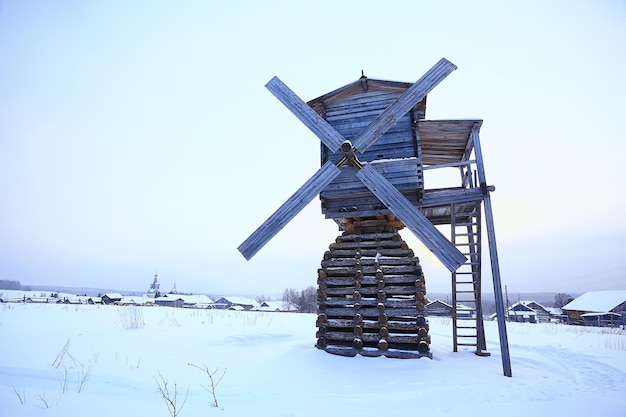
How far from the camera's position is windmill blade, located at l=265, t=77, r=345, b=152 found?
7.86m

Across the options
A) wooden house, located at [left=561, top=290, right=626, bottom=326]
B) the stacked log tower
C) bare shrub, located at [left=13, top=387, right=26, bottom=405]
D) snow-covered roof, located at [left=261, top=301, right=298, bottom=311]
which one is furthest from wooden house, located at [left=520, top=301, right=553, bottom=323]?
bare shrub, located at [left=13, top=387, right=26, bottom=405]

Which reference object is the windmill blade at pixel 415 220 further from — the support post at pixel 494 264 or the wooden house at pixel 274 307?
A: the wooden house at pixel 274 307

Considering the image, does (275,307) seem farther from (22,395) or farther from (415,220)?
(22,395)

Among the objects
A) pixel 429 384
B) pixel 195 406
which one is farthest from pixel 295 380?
pixel 429 384

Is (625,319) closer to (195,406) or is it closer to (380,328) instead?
(380,328)

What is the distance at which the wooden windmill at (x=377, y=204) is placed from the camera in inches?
276

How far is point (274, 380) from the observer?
4988 mm

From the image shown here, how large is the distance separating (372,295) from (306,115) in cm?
478

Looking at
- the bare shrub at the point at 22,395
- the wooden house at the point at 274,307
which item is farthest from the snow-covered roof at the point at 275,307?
the bare shrub at the point at 22,395

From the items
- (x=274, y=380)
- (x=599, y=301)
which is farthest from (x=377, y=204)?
(x=599, y=301)

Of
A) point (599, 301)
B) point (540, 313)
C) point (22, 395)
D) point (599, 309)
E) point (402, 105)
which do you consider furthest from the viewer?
point (540, 313)

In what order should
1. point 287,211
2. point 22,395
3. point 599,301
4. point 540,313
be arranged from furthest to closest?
point 540,313 → point 599,301 → point 287,211 → point 22,395

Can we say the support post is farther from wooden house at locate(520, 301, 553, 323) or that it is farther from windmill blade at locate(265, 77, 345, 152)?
wooden house at locate(520, 301, 553, 323)

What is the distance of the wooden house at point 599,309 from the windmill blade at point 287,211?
4695cm
